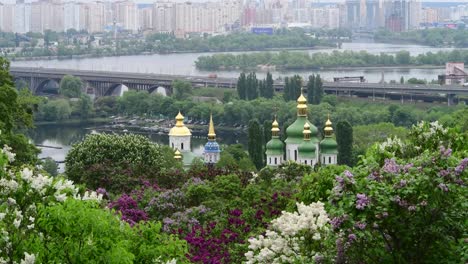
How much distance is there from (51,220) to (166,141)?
20173mm

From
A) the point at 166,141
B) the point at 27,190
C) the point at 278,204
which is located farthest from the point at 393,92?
the point at 27,190

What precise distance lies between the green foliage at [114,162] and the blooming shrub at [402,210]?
4385 millimetres

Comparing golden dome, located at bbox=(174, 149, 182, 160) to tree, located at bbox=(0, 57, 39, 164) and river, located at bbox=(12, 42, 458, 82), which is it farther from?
river, located at bbox=(12, 42, 458, 82)

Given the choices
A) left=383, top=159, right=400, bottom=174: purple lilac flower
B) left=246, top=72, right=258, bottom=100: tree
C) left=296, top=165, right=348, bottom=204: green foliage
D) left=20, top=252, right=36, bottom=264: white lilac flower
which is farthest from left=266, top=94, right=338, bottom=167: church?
left=246, top=72, right=258, bottom=100: tree

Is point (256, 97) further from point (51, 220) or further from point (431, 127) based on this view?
point (51, 220)

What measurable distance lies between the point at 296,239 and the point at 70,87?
96.7 feet

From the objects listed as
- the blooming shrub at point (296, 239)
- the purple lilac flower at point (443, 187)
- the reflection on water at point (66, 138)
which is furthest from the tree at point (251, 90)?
the purple lilac flower at point (443, 187)

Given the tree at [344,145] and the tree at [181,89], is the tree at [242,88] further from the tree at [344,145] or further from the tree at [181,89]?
the tree at [344,145]

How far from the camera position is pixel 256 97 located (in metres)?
29.6

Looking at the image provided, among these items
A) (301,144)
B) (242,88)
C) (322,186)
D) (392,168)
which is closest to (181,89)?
(242,88)

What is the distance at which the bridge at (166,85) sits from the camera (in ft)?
101

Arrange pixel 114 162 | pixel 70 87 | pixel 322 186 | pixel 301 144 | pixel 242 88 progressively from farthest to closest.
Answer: pixel 70 87 → pixel 242 88 → pixel 301 144 → pixel 114 162 → pixel 322 186

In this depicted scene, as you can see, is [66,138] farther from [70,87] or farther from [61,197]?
[61,197]

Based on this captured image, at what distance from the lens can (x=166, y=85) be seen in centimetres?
3500
